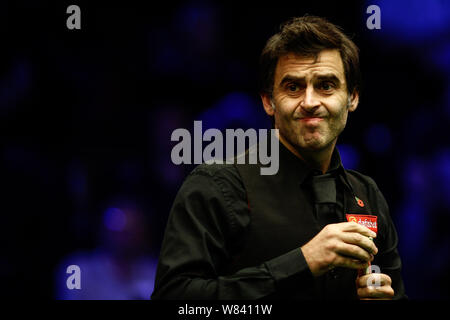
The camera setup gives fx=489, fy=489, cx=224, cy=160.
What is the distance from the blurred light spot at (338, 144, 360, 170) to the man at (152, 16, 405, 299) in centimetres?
141

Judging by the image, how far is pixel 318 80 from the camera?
6.18 ft

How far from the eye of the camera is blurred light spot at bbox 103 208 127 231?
3775 mm

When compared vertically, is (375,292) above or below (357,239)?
below

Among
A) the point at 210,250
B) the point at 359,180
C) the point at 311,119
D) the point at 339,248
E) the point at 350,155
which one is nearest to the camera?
the point at 339,248

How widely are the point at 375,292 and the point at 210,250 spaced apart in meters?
0.62

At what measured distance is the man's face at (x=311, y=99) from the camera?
186cm

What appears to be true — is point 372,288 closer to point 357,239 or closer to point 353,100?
point 357,239

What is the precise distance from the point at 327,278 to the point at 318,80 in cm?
75

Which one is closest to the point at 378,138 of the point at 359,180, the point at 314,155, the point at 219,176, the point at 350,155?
the point at 350,155

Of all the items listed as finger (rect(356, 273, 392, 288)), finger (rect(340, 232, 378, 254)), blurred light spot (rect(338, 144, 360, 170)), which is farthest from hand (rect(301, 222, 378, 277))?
blurred light spot (rect(338, 144, 360, 170))

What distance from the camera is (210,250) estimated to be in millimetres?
1652

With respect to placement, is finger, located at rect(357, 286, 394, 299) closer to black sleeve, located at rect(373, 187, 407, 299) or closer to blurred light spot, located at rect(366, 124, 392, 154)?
black sleeve, located at rect(373, 187, 407, 299)

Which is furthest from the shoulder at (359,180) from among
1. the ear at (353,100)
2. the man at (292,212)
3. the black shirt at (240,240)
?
the ear at (353,100)

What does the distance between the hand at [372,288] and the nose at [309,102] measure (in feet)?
2.11
